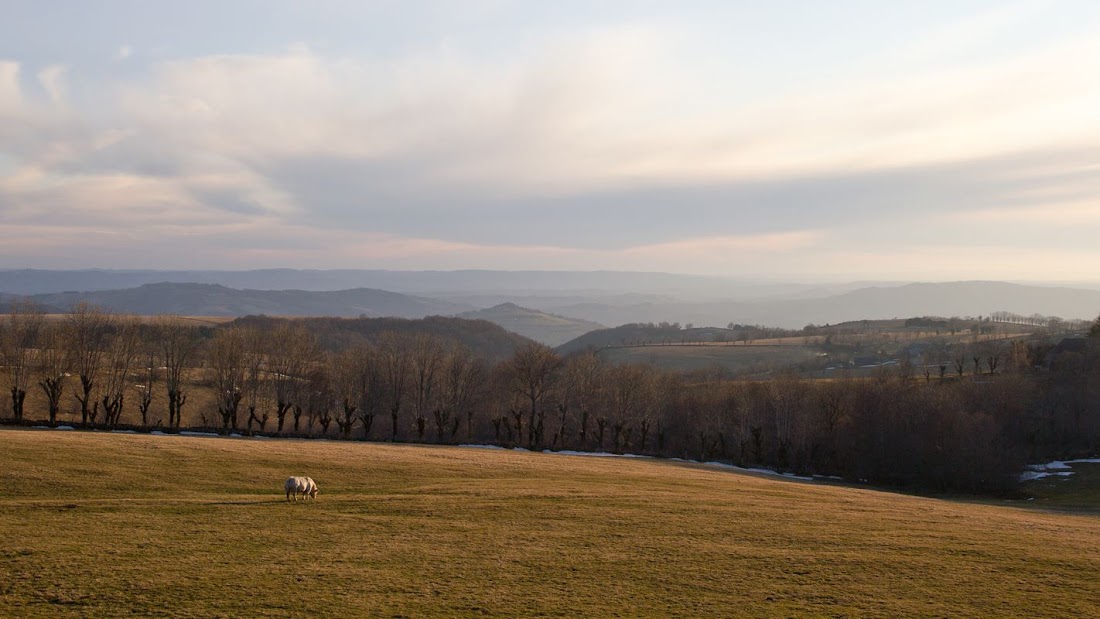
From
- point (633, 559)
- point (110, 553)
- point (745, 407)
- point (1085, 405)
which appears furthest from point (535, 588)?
point (1085, 405)

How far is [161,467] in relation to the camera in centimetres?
3556

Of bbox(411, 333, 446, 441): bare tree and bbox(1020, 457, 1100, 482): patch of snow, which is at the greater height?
bbox(411, 333, 446, 441): bare tree

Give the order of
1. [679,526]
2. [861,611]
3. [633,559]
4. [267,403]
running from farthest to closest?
[267,403] < [679,526] < [633,559] < [861,611]

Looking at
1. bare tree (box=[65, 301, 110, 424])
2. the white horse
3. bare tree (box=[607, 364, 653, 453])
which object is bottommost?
bare tree (box=[607, 364, 653, 453])

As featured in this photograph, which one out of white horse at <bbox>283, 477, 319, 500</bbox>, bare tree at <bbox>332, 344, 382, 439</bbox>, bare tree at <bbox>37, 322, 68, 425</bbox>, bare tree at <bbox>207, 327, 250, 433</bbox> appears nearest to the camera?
white horse at <bbox>283, 477, 319, 500</bbox>

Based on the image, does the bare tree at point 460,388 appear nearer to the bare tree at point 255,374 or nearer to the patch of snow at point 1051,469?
the bare tree at point 255,374

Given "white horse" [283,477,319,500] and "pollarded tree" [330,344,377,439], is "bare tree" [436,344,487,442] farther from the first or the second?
"white horse" [283,477,319,500]

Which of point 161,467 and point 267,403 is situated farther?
point 267,403

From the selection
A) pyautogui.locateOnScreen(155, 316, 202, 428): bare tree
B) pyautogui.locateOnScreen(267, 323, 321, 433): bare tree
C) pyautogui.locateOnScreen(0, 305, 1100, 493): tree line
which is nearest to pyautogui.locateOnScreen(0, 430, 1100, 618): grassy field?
pyautogui.locateOnScreen(0, 305, 1100, 493): tree line

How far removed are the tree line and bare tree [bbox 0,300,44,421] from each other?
171 millimetres

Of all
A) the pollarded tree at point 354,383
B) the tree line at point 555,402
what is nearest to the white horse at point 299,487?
the tree line at point 555,402

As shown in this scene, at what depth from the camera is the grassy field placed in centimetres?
1742

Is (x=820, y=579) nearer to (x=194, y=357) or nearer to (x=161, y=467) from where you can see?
(x=161, y=467)

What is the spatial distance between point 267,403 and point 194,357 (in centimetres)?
1429
